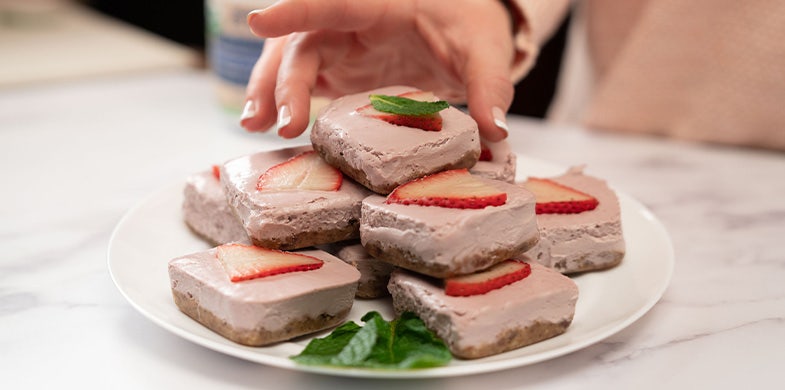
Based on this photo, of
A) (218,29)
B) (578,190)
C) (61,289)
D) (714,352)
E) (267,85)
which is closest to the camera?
(714,352)

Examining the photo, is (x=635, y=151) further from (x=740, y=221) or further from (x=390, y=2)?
(x=390, y=2)

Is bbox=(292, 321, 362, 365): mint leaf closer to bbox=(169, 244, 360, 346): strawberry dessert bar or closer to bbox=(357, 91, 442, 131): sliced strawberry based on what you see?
bbox=(169, 244, 360, 346): strawberry dessert bar

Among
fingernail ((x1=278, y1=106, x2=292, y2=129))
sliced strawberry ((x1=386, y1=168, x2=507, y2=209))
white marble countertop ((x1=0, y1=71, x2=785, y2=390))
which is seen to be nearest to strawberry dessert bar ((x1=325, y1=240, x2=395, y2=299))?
sliced strawberry ((x1=386, y1=168, x2=507, y2=209))

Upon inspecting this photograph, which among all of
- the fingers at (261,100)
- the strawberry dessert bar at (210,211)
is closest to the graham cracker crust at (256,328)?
the strawberry dessert bar at (210,211)

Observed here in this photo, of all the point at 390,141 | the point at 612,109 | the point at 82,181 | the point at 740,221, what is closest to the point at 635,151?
the point at 612,109

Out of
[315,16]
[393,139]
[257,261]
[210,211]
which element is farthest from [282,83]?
[257,261]

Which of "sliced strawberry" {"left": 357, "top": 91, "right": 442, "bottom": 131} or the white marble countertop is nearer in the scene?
the white marble countertop
